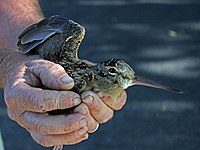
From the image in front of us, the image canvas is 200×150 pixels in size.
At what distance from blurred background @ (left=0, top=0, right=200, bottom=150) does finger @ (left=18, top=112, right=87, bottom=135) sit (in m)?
1.67

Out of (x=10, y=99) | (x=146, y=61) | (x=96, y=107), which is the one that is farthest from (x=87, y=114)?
(x=146, y=61)

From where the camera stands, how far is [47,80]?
1.83m

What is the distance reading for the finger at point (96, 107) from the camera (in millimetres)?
1770

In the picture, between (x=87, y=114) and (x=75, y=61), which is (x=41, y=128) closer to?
(x=87, y=114)

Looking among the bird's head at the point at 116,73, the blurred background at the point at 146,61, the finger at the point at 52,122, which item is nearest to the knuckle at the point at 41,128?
the finger at the point at 52,122

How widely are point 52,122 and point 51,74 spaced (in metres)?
0.14

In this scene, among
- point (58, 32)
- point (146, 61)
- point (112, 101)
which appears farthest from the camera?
point (146, 61)

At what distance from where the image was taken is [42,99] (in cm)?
176

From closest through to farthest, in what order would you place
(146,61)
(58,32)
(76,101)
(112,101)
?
(76,101)
(112,101)
(58,32)
(146,61)

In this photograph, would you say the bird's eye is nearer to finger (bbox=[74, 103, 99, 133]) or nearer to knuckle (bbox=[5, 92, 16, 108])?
finger (bbox=[74, 103, 99, 133])

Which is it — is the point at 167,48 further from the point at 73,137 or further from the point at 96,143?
the point at 73,137

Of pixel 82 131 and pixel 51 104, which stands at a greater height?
pixel 51 104

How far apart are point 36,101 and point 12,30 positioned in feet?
2.57

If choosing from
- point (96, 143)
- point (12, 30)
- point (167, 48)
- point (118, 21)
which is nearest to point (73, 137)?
point (12, 30)
